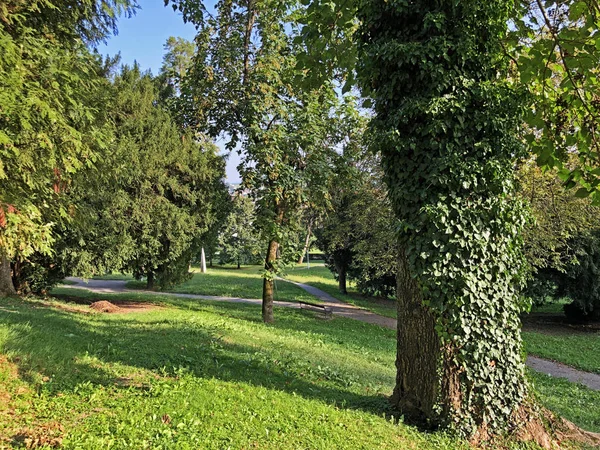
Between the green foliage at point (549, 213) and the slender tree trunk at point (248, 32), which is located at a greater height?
the slender tree trunk at point (248, 32)

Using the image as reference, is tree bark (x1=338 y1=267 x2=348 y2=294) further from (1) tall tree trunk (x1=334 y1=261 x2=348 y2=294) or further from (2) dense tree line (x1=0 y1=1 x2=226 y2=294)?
(2) dense tree line (x1=0 y1=1 x2=226 y2=294)

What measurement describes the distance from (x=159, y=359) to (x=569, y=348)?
1358 centimetres

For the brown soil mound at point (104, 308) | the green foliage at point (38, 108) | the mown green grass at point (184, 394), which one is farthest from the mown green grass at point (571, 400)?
the brown soil mound at point (104, 308)

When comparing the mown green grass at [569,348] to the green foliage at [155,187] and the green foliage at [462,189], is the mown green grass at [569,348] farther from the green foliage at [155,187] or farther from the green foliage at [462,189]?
the green foliage at [155,187]

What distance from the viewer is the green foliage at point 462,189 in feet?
13.0

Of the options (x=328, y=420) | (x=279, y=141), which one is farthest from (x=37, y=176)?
(x=279, y=141)

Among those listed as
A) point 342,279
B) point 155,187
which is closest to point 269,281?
point 155,187

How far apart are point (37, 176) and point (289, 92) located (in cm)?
841

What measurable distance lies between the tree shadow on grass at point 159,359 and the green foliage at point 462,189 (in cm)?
119

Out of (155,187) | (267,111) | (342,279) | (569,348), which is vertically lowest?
(569,348)

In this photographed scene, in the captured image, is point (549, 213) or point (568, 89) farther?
point (549, 213)

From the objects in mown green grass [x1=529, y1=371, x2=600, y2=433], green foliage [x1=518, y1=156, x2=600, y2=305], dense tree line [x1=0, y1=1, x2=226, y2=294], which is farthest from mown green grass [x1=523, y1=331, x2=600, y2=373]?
dense tree line [x1=0, y1=1, x2=226, y2=294]

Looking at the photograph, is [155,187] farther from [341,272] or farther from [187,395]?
[341,272]

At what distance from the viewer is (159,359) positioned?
5777 millimetres
